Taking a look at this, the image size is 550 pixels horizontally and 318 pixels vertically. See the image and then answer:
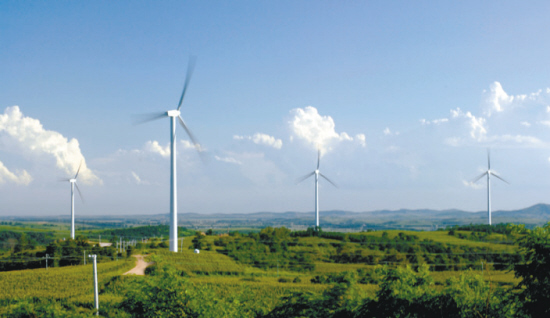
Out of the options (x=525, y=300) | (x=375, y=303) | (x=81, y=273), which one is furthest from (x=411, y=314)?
(x=81, y=273)

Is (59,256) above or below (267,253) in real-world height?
above

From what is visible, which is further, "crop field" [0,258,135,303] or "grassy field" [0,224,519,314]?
"crop field" [0,258,135,303]

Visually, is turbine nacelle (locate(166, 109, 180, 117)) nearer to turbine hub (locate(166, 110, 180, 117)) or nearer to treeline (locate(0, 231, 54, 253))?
turbine hub (locate(166, 110, 180, 117))

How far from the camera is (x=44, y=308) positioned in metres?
15.8

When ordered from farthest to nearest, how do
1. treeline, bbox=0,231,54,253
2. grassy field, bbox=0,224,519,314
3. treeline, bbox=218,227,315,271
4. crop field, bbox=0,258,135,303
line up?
treeline, bbox=0,231,54,253
treeline, bbox=218,227,315,271
crop field, bbox=0,258,135,303
grassy field, bbox=0,224,519,314

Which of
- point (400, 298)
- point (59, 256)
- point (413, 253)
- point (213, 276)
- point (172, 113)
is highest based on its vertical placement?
point (172, 113)

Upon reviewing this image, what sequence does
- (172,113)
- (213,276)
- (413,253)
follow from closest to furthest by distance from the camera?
(213,276)
(172,113)
(413,253)

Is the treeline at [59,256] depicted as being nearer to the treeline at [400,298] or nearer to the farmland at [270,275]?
the farmland at [270,275]

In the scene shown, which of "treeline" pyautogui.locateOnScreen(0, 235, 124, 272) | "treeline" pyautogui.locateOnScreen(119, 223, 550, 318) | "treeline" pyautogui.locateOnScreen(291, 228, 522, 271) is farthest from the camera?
"treeline" pyautogui.locateOnScreen(291, 228, 522, 271)

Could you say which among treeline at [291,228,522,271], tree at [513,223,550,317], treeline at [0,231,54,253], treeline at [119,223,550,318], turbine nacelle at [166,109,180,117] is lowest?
treeline at [0,231,54,253]

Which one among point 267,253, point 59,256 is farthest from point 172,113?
point 267,253

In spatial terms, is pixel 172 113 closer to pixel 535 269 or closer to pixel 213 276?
Answer: pixel 213 276

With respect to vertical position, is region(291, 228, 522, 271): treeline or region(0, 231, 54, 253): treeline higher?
region(291, 228, 522, 271): treeline

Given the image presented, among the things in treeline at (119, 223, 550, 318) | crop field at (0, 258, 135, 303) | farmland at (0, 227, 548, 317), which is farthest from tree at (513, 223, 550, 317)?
crop field at (0, 258, 135, 303)
